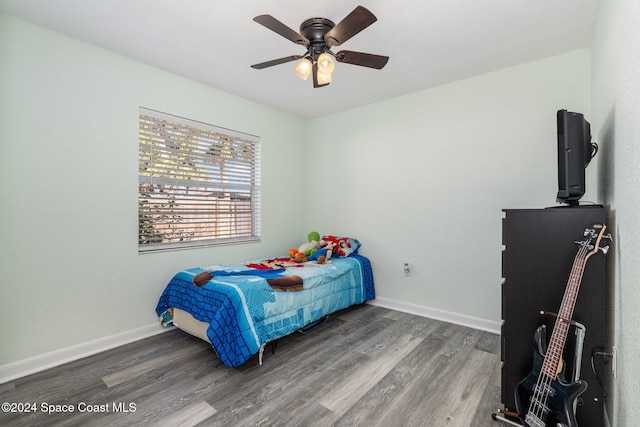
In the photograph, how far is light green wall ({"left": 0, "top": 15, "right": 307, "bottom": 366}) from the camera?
2.07m

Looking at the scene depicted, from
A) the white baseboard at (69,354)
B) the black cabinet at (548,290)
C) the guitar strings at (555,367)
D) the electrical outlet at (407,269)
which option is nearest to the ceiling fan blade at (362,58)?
the black cabinet at (548,290)

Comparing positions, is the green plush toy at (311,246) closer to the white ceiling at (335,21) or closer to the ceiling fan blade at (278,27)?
the white ceiling at (335,21)

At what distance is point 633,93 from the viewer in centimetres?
107

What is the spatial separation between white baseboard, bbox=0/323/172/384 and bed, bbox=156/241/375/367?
0.21 meters

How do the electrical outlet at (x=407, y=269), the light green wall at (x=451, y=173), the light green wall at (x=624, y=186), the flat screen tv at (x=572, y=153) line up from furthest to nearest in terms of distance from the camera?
the electrical outlet at (x=407, y=269) < the light green wall at (x=451, y=173) < the flat screen tv at (x=572, y=153) < the light green wall at (x=624, y=186)

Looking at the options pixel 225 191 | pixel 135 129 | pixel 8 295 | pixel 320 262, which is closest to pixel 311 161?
pixel 225 191

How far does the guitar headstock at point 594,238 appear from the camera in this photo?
135cm

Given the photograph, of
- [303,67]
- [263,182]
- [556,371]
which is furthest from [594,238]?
[263,182]

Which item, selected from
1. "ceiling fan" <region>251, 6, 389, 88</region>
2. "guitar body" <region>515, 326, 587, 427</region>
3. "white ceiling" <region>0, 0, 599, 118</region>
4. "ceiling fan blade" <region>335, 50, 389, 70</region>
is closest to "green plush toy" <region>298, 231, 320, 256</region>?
"white ceiling" <region>0, 0, 599, 118</region>

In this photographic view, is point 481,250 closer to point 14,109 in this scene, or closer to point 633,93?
point 633,93

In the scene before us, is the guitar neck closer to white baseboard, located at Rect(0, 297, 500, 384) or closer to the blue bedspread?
white baseboard, located at Rect(0, 297, 500, 384)

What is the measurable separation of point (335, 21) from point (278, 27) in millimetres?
574

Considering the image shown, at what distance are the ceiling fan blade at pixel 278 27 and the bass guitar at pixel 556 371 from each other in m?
1.94

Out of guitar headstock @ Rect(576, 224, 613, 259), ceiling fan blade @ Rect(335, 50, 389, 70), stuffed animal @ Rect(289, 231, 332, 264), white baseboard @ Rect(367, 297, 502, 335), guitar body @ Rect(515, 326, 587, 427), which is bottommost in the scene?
white baseboard @ Rect(367, 297, 502, 335)
